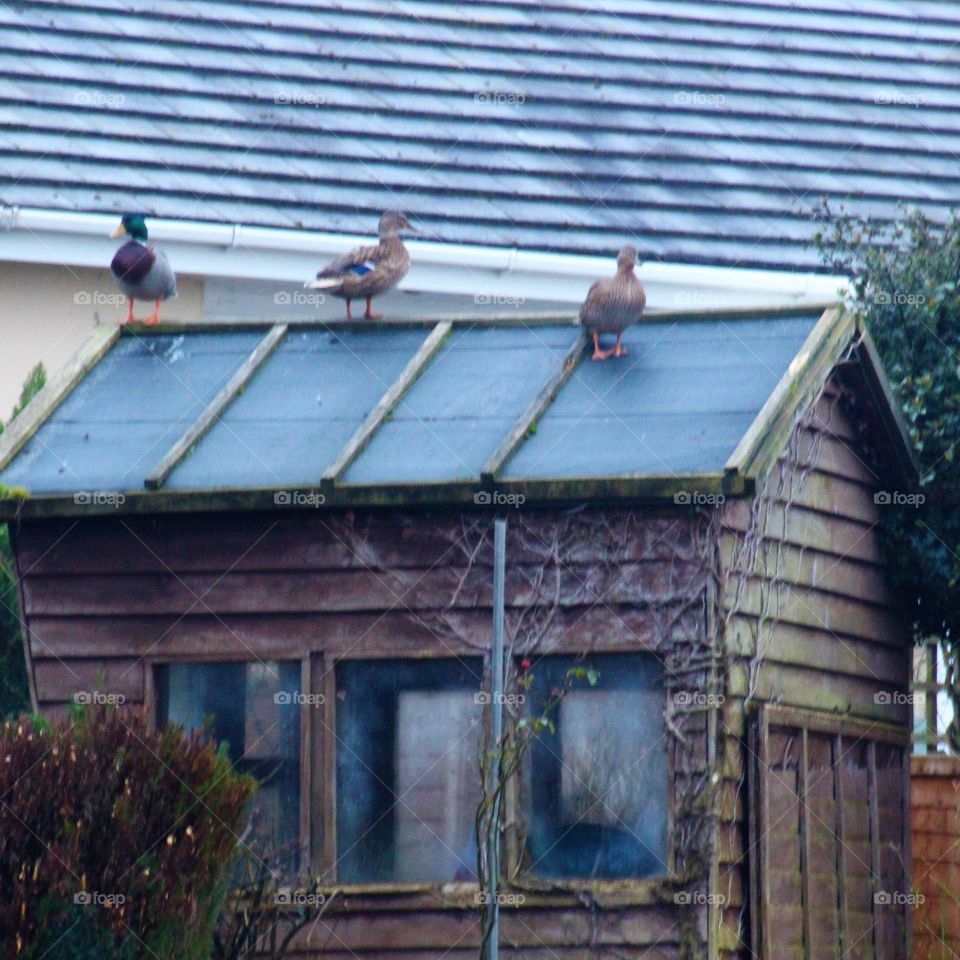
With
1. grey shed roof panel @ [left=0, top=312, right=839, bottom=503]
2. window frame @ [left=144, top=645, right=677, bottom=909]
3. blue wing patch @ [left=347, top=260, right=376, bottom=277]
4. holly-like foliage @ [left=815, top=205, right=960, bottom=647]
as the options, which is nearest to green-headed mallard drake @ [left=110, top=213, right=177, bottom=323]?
grey shed roof panel @ [left=0, top=312, right=839, bottom=503]

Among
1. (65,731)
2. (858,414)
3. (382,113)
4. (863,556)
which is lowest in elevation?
(65,731)

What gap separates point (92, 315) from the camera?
12266 millimetres

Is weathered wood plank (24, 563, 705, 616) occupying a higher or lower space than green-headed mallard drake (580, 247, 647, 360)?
lower

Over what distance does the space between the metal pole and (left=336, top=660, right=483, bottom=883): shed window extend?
0.21 m

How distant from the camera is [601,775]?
8414mm

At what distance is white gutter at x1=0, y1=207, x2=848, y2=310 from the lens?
12062mm

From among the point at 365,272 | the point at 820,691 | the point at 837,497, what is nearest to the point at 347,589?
the point at 365,272

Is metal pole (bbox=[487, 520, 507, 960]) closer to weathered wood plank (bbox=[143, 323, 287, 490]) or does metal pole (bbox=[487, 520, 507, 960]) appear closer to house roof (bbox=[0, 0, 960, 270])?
weathered wood plank (bbox=[143, 323, 287, 490])

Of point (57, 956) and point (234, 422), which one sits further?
point (234, 422)

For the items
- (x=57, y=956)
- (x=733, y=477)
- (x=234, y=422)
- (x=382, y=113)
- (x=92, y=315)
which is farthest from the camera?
(x=382, y=113)

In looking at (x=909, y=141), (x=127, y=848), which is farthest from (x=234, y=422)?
(x=909, y=141)

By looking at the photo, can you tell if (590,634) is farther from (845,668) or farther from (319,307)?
(319,307)

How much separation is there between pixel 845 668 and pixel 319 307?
184 inches

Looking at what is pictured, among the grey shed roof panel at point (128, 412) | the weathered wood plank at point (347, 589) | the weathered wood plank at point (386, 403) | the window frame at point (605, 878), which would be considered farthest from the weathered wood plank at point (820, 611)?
the grey shed roof panel at point (128, 412)
